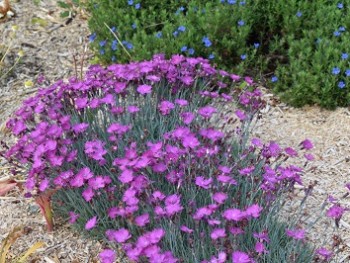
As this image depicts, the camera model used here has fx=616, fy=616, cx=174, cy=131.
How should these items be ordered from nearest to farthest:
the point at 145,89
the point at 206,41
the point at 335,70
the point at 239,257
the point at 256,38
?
the point at 239,257 < the point at 145,89 < the point at 335,70 < the point at 206,41 < the point at 256,38

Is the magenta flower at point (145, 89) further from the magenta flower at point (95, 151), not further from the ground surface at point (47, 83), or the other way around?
the ground surface at point (47, 83)

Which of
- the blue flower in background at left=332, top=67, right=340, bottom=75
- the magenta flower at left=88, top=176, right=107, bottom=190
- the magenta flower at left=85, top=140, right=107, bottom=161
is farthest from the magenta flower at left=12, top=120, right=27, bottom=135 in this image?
the blue flower in background at left=332, top=67, right=340, bottom=75

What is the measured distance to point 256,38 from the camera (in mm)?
4766

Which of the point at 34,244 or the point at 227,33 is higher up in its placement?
the point at 227,33

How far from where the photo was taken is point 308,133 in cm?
414

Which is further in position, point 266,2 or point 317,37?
point 266,2

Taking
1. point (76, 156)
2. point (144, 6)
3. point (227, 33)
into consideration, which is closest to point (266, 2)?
point (227, 33)

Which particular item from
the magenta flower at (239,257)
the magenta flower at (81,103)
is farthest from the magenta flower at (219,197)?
the magenta flower at (81,103)

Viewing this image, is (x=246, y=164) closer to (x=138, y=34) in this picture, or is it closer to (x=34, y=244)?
(x=34, y=244)

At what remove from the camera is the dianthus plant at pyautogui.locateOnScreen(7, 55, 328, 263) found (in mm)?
2660

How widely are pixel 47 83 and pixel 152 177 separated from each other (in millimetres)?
1932

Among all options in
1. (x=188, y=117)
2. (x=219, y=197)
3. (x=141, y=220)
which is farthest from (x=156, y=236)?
(x=188, y=117)

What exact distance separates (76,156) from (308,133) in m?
1.72

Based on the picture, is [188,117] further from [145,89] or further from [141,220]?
[141,220]
